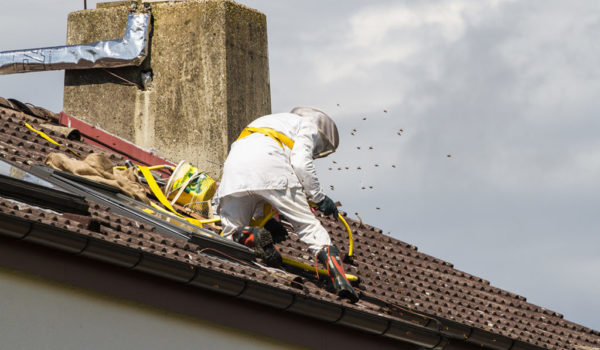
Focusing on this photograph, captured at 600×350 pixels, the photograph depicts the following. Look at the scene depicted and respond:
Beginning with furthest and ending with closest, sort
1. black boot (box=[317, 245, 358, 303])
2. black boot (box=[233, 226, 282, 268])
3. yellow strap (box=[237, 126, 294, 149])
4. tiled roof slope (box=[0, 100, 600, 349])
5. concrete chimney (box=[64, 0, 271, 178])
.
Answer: concrete chimney (box=[64, 0, 271, 178]) → yellow strap (box=[237, 126, 294, 149]) → black boot (box=[233, 226, 282, 268]) → black boot (box=[317, 245, 358, 303]) → tiled roof slope (box=[0, 100, 600, 349])

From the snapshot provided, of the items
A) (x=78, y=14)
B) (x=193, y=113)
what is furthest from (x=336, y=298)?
(x=78, y=14)

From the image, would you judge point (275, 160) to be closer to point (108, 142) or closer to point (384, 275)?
point (384, 275)

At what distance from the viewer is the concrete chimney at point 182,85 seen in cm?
1441

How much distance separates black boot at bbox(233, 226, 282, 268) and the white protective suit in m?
0.23

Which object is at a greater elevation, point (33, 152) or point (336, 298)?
point (33, 152)

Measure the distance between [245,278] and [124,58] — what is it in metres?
7.24

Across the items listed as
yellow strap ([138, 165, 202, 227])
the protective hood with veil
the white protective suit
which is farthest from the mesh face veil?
yellow strap ([138, 165, 202, 227])

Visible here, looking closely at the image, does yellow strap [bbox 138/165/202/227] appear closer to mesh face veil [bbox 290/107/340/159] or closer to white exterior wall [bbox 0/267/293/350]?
mesh face veil [bbox 290/107/340/159]

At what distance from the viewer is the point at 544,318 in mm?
13195

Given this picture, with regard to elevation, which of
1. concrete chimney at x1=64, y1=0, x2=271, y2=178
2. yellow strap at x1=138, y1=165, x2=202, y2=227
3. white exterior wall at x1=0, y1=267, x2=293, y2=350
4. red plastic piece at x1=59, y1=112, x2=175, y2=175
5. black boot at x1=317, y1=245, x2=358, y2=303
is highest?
concrete chimney at x1=64, y1=0, x2=271, y2=178

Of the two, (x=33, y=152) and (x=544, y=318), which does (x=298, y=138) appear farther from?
(x=544, y=318)

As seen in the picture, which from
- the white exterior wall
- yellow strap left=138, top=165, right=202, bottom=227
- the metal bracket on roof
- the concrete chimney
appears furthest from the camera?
the metal bracket on roof

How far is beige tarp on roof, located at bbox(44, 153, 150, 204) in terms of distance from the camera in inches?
385

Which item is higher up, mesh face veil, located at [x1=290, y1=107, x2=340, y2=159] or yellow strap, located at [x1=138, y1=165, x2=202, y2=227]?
mesh face veil, located at [x1=290, y1=107, x2=340, y2=159]
